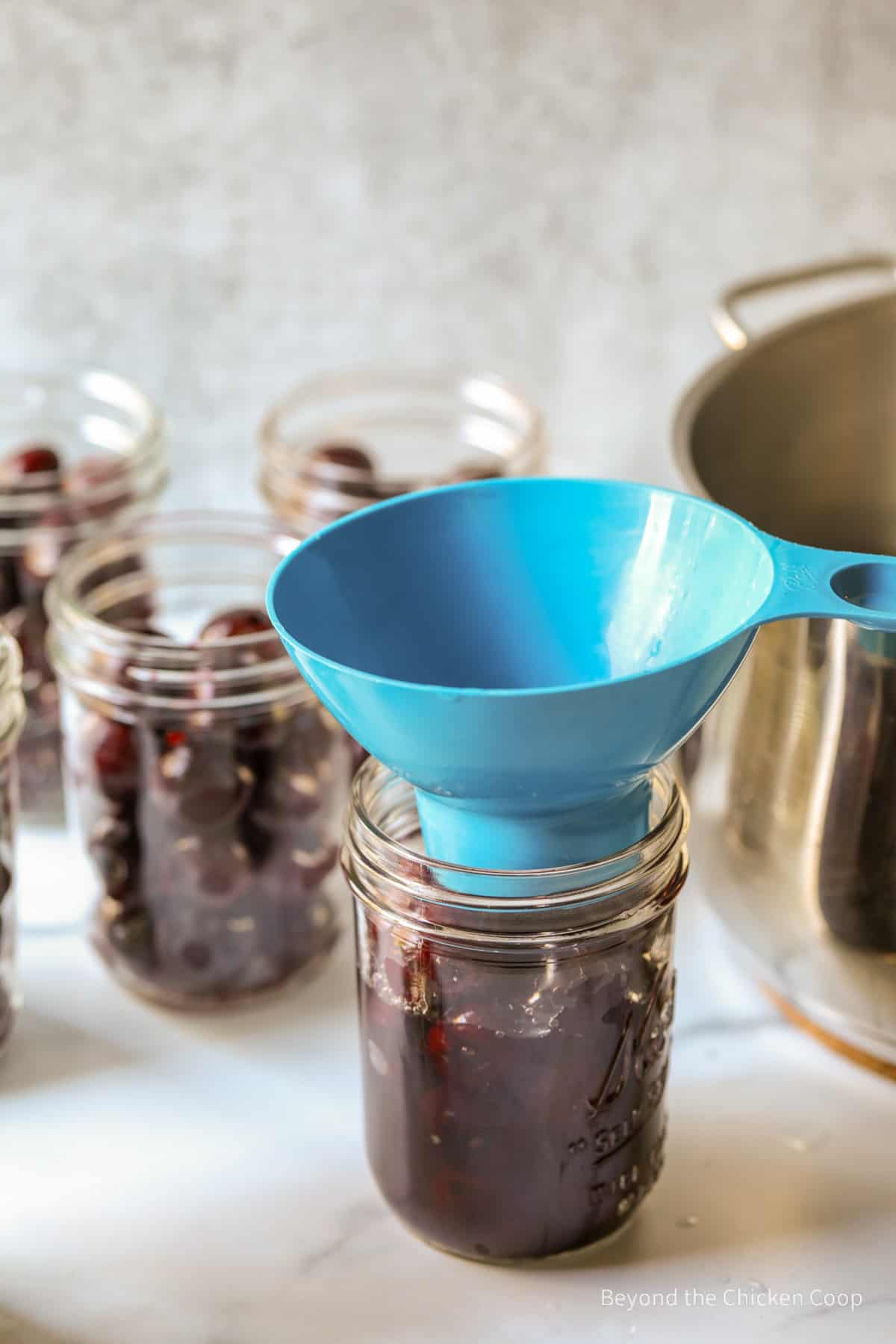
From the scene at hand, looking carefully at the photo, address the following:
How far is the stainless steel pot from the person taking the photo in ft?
1.82

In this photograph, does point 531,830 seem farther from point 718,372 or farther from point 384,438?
point 384,438

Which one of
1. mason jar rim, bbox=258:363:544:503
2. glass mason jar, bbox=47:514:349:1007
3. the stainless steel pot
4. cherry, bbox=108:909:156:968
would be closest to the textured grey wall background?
mason jar rim, bbox=258:363:544:503

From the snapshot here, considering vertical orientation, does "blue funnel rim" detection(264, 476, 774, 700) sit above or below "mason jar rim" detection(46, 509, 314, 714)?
above

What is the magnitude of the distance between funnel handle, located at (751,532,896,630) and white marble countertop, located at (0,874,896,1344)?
0.24 meters

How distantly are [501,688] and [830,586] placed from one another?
129mm

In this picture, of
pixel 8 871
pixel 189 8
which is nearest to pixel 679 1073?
pixel 8 871

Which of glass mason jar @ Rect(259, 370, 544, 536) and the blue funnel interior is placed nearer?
the blue funnel interior

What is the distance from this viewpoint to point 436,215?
95 centimetres

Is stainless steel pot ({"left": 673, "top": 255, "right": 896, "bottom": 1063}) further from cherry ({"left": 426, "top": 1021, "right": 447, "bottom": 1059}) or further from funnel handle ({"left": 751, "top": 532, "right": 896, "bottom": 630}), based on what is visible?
cherry ({"left": 426, "top": 1021, "right": 447, "bottom": 1059})

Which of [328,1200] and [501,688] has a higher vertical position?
[501,688]

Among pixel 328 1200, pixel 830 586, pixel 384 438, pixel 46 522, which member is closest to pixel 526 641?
pixel 830 586

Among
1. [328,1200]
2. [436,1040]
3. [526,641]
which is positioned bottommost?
[328,1200]

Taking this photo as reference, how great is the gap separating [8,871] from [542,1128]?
0.25 meters

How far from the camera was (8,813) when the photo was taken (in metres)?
0.62
